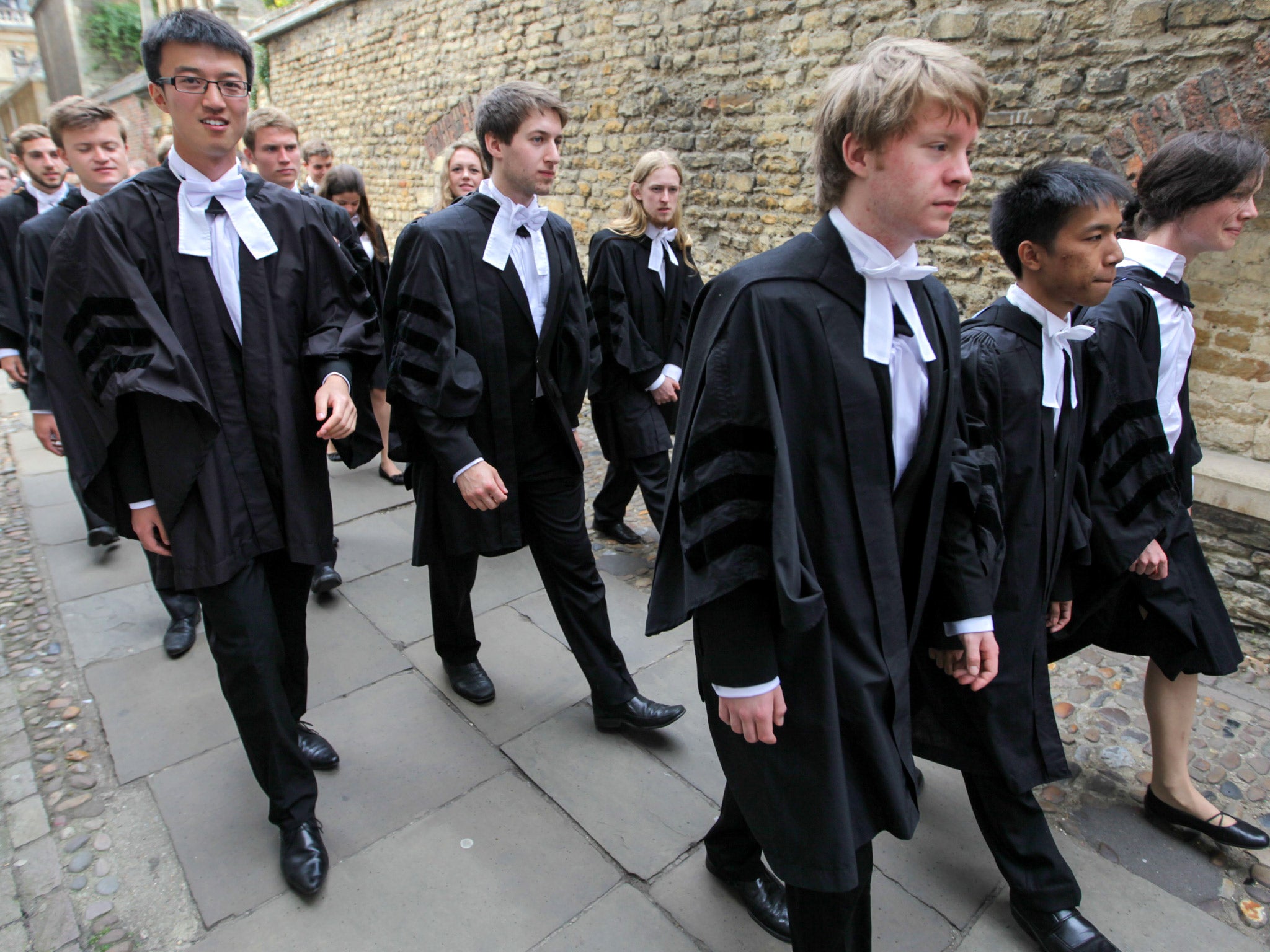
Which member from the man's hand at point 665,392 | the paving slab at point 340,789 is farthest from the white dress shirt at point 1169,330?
the paving slab at point 340,789

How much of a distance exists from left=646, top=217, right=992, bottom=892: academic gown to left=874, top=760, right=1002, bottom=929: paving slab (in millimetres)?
873

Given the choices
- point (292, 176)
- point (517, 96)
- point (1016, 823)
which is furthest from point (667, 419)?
point (1016, 823)

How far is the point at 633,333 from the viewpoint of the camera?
398cm

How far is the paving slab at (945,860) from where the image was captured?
7.21ft

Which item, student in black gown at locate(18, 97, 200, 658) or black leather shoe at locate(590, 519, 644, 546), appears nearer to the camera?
student in black gown at locate(18, 97, 200, 658)

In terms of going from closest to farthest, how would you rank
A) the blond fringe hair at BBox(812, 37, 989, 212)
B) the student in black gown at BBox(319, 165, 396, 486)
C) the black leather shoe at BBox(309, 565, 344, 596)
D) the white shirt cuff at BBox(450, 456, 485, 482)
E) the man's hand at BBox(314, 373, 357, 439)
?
the blond fringe hair at BBox(812, 37, 989, 212) → the man's hand at BBox(314, 373, 357, 439) → the white shirt cuff at BBox(450, 456, 485, 482) → the black leather shoe at BBox(309, 565, 344, 596) → the student in black gown at BBox(319, 165, 396, 486)

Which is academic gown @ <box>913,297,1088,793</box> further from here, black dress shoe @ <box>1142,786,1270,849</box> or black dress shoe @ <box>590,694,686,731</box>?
black dress shoe @ <box>590,694,686,731</box>

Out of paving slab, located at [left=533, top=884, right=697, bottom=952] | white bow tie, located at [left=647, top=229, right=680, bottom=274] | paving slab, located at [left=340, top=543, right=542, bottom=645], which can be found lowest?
paving slab, located at [left=340, top=543, right=542, bottom=645]

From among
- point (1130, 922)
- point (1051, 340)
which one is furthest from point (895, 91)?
point (1130, 922)

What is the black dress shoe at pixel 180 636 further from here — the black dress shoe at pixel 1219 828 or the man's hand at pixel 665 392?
the black dress shoe at pixel 1219 828

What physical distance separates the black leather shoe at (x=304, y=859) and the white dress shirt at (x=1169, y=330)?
2.70 metres

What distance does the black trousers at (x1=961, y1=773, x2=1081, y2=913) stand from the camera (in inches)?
79.0

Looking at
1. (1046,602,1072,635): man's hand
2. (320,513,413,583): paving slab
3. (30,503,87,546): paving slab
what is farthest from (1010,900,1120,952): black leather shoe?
(30,503,87,546): paving slab

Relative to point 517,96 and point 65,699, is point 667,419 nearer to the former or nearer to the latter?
point 517,96
